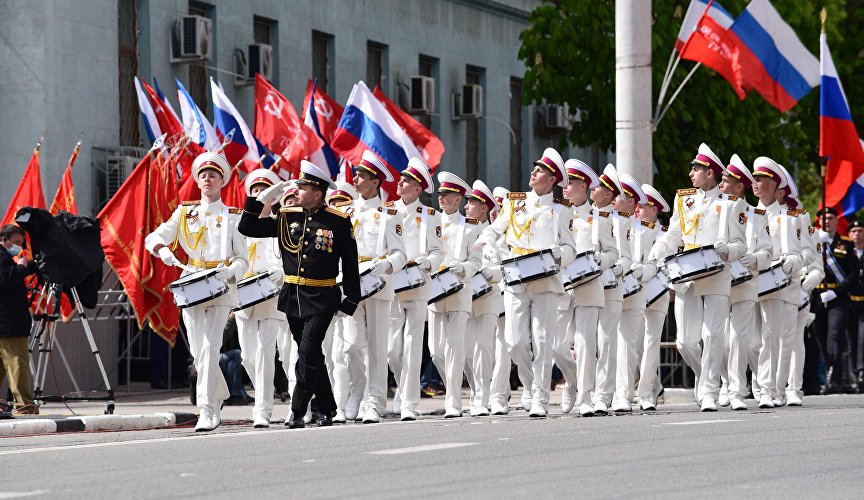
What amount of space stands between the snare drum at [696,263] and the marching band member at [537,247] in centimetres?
143

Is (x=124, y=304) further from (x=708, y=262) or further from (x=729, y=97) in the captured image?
(x=729, y=97)

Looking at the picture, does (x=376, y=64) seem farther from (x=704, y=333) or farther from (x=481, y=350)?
(x=704, y=333)

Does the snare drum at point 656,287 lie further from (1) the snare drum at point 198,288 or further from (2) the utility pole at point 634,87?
(1) the snare drum at point 198,288

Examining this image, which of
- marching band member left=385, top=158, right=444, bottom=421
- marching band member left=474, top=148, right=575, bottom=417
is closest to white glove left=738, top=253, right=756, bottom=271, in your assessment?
marching band member left=474, top=148, right=575, bottom=417

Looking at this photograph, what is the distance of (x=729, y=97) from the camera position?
34.5m

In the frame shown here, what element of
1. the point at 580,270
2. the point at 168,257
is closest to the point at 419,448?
the point at 168,257

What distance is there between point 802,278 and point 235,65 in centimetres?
1423

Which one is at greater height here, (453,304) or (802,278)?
(802,278)

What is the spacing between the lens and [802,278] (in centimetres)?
2098

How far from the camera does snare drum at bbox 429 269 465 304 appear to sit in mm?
18447

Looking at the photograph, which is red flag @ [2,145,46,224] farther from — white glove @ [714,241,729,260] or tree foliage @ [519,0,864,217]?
tree foliage @ [519,0,864,217]

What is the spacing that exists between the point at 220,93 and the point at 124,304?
4417 mm

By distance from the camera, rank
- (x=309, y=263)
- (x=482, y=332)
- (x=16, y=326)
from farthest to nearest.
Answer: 1. (x=482, y=332)
2. (x=16, y=326)
3. (x=309, y=263)

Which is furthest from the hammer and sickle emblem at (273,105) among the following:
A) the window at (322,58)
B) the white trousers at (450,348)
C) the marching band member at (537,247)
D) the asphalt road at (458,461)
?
the asphalt road at (458,461)
